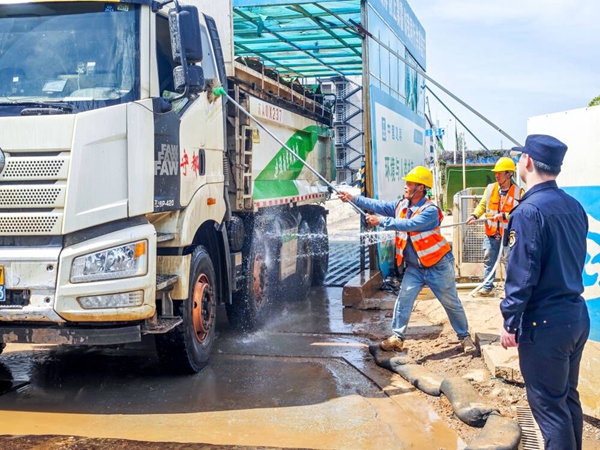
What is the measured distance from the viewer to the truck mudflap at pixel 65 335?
4.56 meters

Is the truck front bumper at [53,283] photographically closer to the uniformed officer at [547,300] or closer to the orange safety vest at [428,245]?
the uniformed officer at [547,300]

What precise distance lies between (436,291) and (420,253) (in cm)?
38

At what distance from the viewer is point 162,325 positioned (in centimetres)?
487

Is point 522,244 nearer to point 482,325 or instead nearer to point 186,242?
point 186,242

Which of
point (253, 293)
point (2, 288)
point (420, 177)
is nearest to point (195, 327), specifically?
point (2, 288)

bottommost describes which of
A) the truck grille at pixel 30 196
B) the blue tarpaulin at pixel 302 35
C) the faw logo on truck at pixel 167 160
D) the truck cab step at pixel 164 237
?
the truck cab step at pixel 164 237

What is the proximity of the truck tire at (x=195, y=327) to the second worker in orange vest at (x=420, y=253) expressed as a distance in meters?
1.43

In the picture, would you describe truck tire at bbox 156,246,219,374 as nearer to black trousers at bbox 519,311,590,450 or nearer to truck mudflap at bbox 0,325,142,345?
truck mudflap at bbox 0,325,142,345

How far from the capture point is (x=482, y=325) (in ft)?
21.7

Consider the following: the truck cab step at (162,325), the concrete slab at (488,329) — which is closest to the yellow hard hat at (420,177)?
the concrete slab at (488,329)

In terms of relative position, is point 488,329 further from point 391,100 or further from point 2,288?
point 391,100

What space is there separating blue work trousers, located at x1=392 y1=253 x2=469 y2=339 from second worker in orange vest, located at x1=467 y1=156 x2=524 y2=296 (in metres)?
2.22

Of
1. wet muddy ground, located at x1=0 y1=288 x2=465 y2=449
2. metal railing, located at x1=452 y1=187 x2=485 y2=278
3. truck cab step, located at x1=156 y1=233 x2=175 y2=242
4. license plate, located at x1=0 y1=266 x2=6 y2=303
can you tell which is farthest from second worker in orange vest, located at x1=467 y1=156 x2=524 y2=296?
license plate, located at x1=0 y1=266 x2=6 y2=303

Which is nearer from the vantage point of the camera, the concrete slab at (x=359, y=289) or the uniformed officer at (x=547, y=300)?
the uniformed officer at (x=547, y=300)
